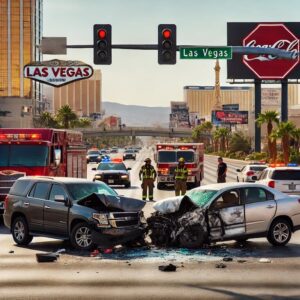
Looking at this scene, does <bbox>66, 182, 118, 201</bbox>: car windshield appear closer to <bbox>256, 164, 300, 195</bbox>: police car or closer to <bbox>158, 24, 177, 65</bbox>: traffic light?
<bbox>158, 24, 177, 65</bbox>: traffic light

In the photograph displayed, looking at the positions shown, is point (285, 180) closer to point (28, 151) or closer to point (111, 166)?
point (28, 151)

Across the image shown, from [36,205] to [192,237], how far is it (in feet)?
11.7

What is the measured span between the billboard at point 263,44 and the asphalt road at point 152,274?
7157 centimetres

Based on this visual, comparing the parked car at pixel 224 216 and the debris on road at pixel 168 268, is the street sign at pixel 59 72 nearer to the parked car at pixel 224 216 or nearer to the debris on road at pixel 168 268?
the parked car at pixel 224 216

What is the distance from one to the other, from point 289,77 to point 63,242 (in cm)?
7308

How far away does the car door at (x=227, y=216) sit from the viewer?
1617 centimetres

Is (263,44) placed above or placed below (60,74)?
above

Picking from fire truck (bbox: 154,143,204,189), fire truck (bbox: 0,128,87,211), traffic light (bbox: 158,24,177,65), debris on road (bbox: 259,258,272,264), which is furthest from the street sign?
debris on road (bbox: 259,258,272,264)

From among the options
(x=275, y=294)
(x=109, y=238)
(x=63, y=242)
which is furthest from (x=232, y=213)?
(x=275, y=294)

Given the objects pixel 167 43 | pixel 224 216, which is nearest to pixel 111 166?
pixel 167 43

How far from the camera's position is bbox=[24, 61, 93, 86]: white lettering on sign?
43.7m

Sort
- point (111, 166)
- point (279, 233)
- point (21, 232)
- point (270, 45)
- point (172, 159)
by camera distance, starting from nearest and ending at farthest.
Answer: point (279, 233) < point (21, 232) < point (172, 159) < point (111, 166) < point (270, 45)

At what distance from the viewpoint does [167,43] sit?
21.4 meters

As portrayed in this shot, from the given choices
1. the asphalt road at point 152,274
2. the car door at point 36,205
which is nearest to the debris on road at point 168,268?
the asphalt road at point 152,274
